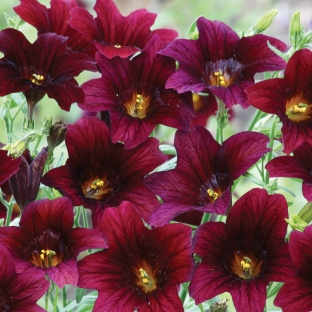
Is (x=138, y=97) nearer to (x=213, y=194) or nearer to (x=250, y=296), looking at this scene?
(x=213, y=194)

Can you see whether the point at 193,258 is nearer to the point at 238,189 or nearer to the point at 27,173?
the point at 27,173

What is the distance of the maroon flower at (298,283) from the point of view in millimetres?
635

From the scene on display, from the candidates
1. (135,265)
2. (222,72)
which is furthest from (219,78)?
(135,265)

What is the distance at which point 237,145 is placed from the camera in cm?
73

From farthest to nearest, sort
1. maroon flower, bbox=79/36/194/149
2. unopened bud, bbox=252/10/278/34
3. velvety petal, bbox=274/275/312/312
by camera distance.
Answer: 1. unopened bud, bbox=252/10/278/34
2. maroon flower, bbox=79/36/194/149
3. velvety petal, bbox=274/275/312/312

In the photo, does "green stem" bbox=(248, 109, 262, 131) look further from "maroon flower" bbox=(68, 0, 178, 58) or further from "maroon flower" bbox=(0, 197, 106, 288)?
"maroon flower" bbox=(0, 197, 106, 288)

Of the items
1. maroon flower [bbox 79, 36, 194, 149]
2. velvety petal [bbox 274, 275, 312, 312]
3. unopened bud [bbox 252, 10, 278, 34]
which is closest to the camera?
velvety petal [bbox 274, 275, 312, 312]

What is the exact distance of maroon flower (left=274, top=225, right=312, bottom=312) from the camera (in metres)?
0.64

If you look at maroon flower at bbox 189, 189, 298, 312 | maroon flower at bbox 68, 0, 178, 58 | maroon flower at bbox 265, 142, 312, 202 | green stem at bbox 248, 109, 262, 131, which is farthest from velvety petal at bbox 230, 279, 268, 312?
maroon flower at bbox 68, 0, 178, 58

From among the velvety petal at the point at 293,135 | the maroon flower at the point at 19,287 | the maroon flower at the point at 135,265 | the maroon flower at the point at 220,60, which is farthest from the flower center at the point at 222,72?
the maroon flower at the point at 19,287

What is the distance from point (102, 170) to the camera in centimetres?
79

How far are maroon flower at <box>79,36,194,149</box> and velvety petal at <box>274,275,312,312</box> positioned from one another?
8.1 inches

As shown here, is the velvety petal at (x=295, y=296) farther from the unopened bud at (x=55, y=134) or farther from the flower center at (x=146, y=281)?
the unopened bud at (x=55, y=134)

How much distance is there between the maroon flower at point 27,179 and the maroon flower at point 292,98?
0.23 m
